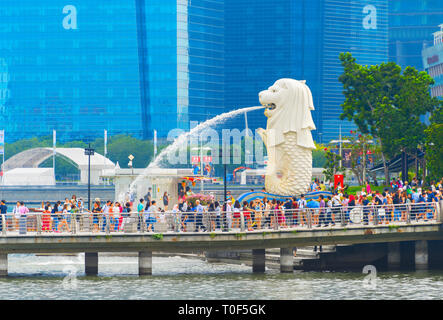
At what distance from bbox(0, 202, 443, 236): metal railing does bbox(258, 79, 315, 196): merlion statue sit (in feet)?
28.2

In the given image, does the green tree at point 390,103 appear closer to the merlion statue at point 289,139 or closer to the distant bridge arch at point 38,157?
the merlion statue at point 289,139

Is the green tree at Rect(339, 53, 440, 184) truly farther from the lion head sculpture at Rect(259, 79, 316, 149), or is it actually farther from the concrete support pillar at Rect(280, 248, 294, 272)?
the concrete support pillar at Rect(280, 248, 294, 272)

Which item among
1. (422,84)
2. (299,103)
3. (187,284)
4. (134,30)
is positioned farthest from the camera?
(134,30)

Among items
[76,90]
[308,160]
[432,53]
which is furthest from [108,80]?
[308,160]

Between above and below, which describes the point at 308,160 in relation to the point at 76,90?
below

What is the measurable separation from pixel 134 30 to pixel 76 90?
17.5m

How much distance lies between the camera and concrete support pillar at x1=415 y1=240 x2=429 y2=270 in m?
46.6

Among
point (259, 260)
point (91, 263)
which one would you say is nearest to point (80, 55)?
point (91, 263)

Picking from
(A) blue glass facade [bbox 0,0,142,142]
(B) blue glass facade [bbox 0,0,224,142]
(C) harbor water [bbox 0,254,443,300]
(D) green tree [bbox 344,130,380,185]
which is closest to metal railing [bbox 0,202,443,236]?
(C) harbor water [bbox 0,254,443,300]

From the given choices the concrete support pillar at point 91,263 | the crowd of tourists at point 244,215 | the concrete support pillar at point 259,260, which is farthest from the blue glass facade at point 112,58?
the concrete support pillar at point 259,260

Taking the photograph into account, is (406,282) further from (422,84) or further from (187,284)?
(422,84)

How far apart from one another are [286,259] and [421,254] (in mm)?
6911

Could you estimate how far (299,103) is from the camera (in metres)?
54.0
